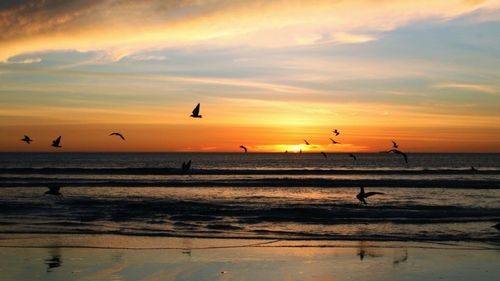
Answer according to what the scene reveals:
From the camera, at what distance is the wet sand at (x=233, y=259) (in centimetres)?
1196

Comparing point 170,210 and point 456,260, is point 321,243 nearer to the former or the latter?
point 456,260

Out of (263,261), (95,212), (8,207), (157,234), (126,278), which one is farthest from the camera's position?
(8,207)

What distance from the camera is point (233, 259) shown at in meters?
13.5

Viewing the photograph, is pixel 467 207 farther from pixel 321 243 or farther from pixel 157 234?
pixel 157 234

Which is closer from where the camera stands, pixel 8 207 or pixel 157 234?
pixel 157 234

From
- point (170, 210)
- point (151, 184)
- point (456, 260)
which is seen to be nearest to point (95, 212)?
point (170, 210)

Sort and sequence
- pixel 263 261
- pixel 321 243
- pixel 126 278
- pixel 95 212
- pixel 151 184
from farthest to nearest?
pixel 151 184 < pixel 95 212 < pixel 321 243 < pixel 263 261 < pixel 126 278

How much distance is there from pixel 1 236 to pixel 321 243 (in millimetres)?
9572

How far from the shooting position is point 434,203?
28.6 meters

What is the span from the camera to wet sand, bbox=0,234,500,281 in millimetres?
11961

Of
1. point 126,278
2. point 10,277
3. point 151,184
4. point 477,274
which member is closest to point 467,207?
point 477,274

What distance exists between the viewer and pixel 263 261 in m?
13.3

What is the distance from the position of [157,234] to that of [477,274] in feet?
31.7

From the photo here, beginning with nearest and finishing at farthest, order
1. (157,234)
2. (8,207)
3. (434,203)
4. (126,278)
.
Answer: (126,278), (157,234), (8,207), (434,203)
